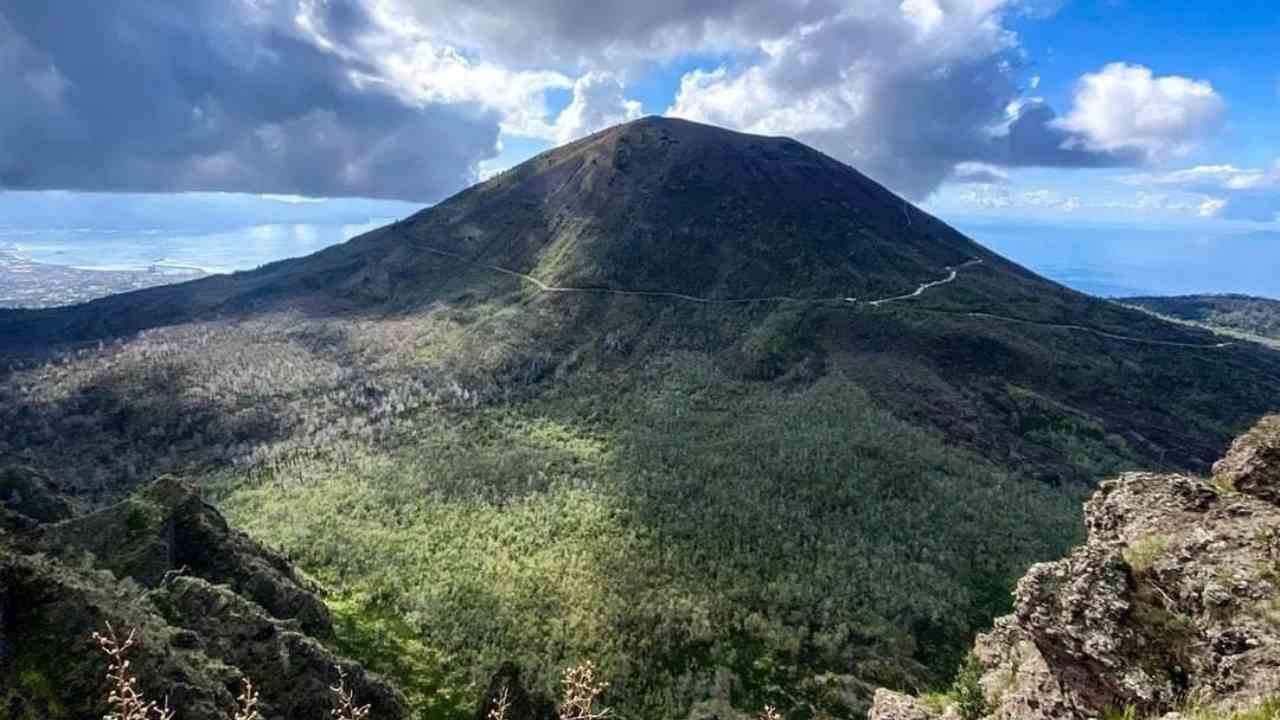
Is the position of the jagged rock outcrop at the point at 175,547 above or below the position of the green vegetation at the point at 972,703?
below

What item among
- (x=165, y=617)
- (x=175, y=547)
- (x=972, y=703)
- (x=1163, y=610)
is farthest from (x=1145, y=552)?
(x=175, y=547)

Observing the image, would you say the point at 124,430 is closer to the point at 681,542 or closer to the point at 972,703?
the point at 681,542

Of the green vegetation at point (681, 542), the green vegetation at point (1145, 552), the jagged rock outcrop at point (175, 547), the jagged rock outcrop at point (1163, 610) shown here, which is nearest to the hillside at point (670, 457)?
the green vegetation at point (681, 542)

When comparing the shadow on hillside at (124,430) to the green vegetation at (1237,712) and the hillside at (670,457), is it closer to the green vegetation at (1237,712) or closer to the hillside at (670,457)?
the hillside at (670,457)

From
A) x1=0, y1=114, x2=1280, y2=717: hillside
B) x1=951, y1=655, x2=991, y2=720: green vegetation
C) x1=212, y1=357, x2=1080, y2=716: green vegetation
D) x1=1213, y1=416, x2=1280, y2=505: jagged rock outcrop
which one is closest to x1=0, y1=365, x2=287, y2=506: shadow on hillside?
x1=0, y1=114, x2=1280, y2=717: hillside

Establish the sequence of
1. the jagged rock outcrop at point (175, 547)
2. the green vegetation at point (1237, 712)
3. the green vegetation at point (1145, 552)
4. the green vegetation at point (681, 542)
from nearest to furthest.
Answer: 1. the green vegetation at point (1237, 712)
2. the green vegetation at point (1145, 552)
3. the jagged rock outcrop at point (175, 547)
4. the green vegetation at point (681, 542)

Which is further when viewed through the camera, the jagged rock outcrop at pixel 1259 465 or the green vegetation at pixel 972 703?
the green vegetation at pixel 972 703

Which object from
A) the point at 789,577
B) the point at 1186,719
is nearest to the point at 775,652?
the point at 789,577
